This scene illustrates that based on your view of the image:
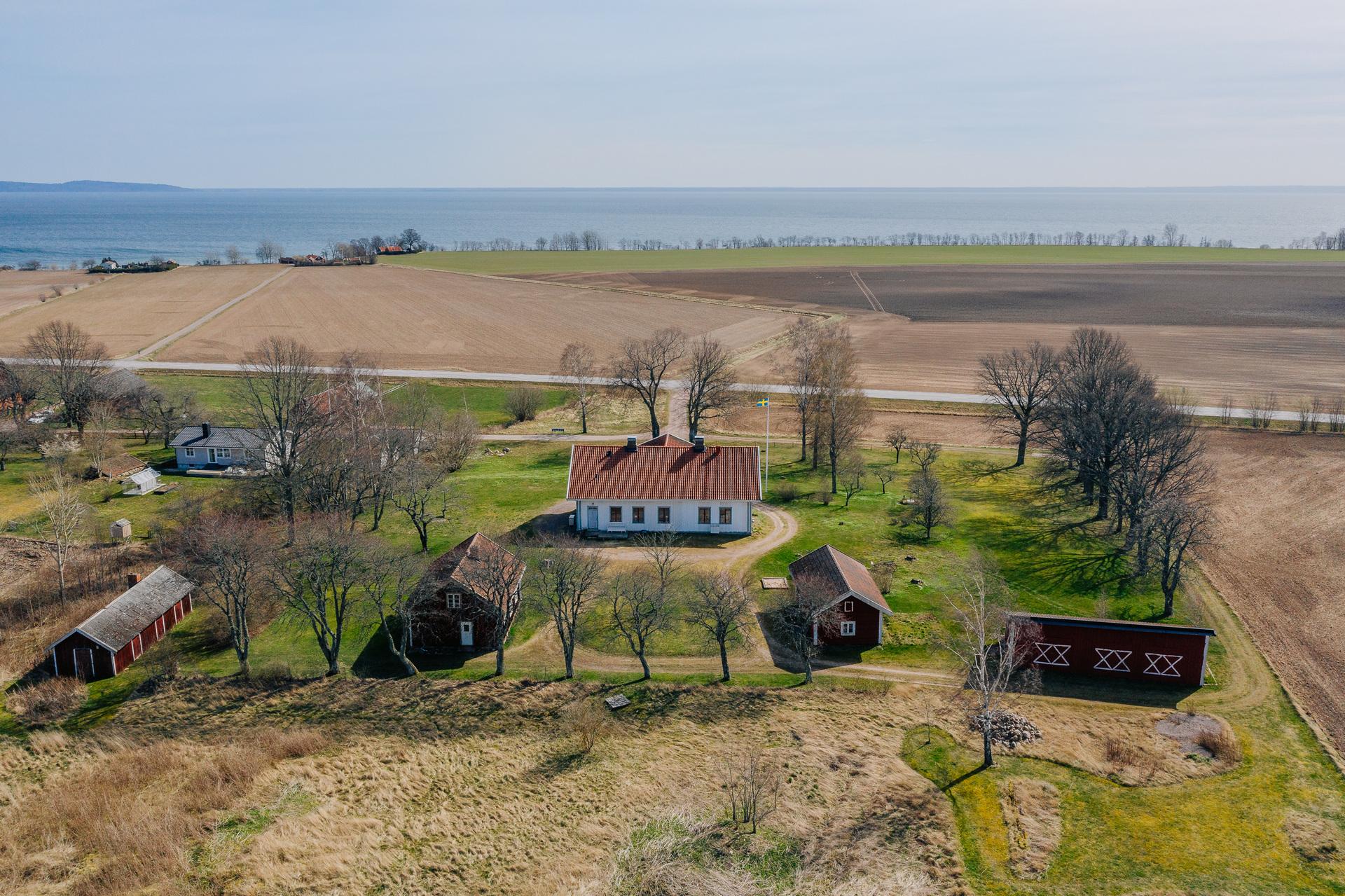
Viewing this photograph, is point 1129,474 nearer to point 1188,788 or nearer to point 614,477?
point 1188,788

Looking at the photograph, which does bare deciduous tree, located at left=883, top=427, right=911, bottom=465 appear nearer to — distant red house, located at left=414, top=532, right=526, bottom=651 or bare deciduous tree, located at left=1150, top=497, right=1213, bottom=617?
bare deciduous tree, located at left=1150, top=497, right=1213, bottom=617

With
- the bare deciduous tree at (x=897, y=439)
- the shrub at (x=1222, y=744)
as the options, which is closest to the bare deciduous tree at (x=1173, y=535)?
the shrub at (x=1222, y=744)

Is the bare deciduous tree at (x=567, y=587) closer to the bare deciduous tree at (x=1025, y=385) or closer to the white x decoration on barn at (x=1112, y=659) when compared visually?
the white x decoration on barn at (x=1112, y=659)

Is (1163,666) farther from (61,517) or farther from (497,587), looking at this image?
(61,517)

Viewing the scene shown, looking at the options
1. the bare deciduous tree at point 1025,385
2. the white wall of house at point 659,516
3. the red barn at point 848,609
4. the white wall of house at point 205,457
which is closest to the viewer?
the red barn at point 848,609

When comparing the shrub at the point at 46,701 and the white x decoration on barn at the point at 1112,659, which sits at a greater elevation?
the white x decoration on barn at the point at 1112,659

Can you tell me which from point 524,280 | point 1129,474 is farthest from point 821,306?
point 1129,474
